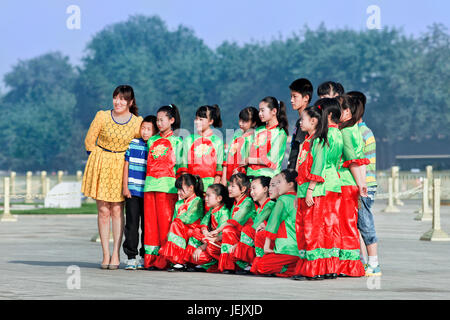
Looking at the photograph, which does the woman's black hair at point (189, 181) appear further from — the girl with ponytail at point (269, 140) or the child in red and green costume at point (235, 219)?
the girl with ponytail at point (269, 140)

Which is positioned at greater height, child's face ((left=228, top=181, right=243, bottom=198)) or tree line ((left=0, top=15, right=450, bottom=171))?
tree line ((left=0, top=15, right=450, bottom=171))

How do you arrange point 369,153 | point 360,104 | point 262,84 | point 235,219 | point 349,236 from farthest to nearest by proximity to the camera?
point 262,84 < point 235,219 < point 369,153 < point 360,104 < point 349,236

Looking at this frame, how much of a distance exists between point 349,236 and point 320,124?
4.04 ft

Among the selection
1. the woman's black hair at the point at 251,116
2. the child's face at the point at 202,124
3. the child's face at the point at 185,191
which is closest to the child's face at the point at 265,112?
the woman's black hair at the point at 251,116

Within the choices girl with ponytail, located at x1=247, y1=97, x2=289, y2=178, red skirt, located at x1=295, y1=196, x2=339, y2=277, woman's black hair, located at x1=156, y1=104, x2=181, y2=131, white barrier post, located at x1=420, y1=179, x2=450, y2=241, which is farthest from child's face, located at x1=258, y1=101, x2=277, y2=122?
white barrier post, located at x1=420, y1=179, x2=450, y2=241

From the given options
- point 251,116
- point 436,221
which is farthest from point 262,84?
point 251,116

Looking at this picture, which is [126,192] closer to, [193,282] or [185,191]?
[185,191]

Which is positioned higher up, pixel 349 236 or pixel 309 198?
pixel 309 198

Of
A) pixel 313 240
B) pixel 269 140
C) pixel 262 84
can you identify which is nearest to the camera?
pixel 313 240

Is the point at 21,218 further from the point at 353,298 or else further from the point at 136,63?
the point at 136,63

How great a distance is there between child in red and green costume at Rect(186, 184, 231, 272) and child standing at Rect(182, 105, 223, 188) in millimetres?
306

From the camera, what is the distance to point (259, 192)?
10.2m

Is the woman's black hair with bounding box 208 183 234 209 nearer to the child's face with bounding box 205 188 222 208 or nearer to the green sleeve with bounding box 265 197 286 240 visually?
the child's face with bounding box 205 188 222 208

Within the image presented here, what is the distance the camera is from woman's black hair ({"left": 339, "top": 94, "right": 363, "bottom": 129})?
9938mm
